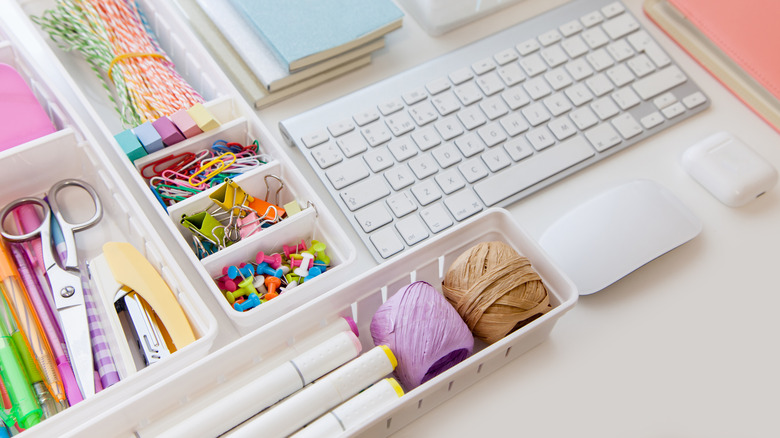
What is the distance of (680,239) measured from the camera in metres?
0.77

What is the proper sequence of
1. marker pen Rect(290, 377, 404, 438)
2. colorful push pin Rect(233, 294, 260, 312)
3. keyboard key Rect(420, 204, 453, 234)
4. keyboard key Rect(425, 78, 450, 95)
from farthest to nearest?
keyboard key Rect(425, 78, 450, 95) → keyboard key Rect(420, 204, 453, 234) → colorful push pin Rect(233, 294, 260, 312) → marker pen Rect(290, 377, 404, 438)

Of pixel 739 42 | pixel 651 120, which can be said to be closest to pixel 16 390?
pixel 651 120

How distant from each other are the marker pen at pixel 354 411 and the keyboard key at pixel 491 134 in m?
0.35

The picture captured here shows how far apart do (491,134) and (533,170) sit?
7cm

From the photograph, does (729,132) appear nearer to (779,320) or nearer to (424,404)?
(779,320)

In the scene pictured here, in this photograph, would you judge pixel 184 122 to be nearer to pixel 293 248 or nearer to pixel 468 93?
pixel 293 248

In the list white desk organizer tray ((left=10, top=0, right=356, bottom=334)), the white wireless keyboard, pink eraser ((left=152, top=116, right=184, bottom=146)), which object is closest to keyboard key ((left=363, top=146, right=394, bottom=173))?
the white wireless keyboard

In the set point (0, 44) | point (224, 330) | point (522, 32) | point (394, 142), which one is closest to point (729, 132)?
point (522, 32)

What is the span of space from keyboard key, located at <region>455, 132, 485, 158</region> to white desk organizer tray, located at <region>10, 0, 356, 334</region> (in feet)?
0.66

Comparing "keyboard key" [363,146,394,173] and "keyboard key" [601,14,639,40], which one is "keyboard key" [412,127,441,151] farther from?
"keyboard key" [601,14,639,40]

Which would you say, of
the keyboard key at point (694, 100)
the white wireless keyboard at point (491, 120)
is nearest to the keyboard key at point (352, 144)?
the white wireless keyboard at point (491, 120)

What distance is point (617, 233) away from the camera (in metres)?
0.76

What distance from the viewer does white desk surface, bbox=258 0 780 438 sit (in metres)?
0.68

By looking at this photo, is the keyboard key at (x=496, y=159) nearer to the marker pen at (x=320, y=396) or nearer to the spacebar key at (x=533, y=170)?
the spacebar key at (x=533, y=170)
